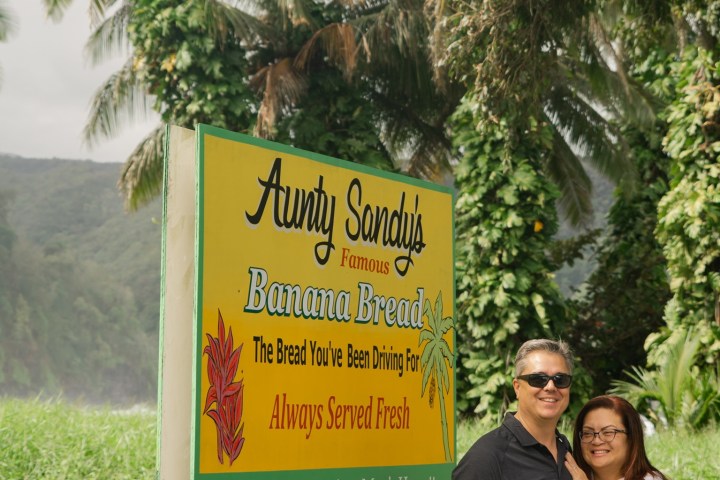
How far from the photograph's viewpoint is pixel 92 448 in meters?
7.75

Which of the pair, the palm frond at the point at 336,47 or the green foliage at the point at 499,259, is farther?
the palm frond at the point at 336,47

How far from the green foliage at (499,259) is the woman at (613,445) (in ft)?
30.5

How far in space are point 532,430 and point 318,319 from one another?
113 cm

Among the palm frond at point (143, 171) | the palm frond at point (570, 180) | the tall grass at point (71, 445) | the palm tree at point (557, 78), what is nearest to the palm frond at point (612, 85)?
the palm tree at point (557, 78)

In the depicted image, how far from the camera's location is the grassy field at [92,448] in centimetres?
722

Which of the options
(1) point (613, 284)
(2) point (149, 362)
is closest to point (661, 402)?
(1) point (613, 284)

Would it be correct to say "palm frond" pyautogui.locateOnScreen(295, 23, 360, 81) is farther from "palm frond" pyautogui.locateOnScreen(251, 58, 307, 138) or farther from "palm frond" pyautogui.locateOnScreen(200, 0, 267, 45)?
"palm frond" pyautogui.locateOnScreen(200, 0, 267, 45)

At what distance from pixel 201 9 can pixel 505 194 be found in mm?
5437

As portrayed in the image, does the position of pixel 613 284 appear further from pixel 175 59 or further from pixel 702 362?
pixel 175 59

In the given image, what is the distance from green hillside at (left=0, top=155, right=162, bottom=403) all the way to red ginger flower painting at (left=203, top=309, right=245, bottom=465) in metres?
39.5

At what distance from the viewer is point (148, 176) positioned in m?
18.0

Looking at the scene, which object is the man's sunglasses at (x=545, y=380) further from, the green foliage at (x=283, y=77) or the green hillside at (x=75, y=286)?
the green hillside at (x=75, y=286)

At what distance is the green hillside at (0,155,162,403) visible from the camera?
49.0m

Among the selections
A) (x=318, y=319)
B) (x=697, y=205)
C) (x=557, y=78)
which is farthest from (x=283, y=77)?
(x=318, y=319)
